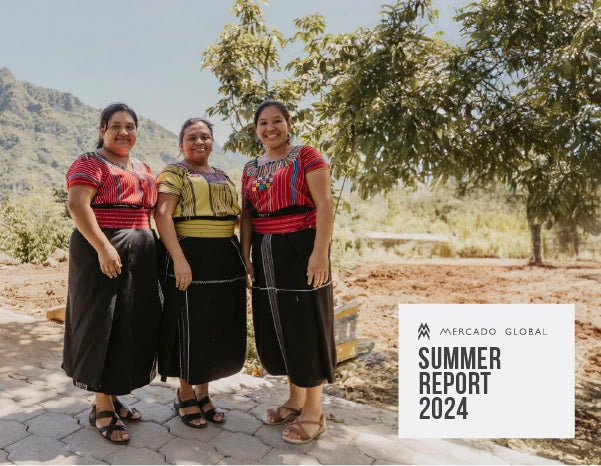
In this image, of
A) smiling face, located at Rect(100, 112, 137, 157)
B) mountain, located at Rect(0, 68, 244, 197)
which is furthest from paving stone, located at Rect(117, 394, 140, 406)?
mountain, located at Rect(0, 68, 244, 197)

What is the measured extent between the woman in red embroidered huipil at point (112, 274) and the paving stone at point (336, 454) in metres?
0.96

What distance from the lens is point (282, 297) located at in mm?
2461

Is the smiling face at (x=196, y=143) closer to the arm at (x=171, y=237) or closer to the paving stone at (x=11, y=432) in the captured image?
the arm at (x=171, y=237)

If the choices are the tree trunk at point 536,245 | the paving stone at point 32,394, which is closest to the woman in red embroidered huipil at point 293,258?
the paving stone at point 32,394

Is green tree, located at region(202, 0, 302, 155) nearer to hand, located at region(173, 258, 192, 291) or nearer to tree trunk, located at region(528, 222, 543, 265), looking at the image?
hand, located at region(173, 258, 192, 291)

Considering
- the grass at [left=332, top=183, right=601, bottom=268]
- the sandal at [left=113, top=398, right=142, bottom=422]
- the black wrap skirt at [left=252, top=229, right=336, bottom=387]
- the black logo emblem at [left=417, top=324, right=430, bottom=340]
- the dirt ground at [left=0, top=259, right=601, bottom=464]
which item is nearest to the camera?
the black wrap skirt at [left=252, top=229, right=336, bottom=387]

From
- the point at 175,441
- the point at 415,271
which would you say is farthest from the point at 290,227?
the point at 415,271

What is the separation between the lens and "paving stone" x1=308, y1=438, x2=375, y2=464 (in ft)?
7.60

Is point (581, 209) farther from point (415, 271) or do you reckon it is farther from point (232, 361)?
point (415, 271)

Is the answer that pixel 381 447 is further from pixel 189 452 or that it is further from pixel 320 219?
pixel 320 219

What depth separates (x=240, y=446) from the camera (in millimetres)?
2424

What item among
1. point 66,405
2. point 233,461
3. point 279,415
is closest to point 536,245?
point 279,415

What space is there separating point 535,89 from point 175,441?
2.88 m

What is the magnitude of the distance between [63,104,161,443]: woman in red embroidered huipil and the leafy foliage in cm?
693
